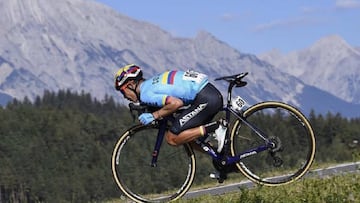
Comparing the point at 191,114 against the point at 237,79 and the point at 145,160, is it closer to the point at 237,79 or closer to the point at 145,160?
the point at 237,79

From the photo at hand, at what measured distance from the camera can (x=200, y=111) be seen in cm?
1080

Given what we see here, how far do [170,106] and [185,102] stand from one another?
0.31m

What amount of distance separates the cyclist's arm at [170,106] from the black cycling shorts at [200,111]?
19 centimetres

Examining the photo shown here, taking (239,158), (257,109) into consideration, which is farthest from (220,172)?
(257,109)

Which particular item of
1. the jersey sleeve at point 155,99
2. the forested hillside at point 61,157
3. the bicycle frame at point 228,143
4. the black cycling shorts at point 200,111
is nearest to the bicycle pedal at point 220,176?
the bicycle frame at point 228,143

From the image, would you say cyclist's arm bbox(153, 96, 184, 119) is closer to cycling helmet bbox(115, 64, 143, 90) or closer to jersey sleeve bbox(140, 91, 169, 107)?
jersey sleeve bbox(140, 91, 169, 107)

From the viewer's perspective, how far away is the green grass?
818cm

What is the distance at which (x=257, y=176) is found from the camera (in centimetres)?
1117

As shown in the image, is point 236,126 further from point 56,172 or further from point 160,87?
point 56,172

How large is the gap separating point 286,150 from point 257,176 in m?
0.55

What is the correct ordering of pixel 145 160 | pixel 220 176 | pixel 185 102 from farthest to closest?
pixel 145 160 → pixel 220 176 → pixel 185 102

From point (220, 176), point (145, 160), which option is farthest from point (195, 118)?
point (145, 160)

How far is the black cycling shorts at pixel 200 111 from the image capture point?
10.8 metres

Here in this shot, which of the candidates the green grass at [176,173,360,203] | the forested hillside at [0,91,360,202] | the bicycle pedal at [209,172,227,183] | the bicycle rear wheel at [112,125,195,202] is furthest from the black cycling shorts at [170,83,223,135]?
the forested hillside at [0,91,360,202]
